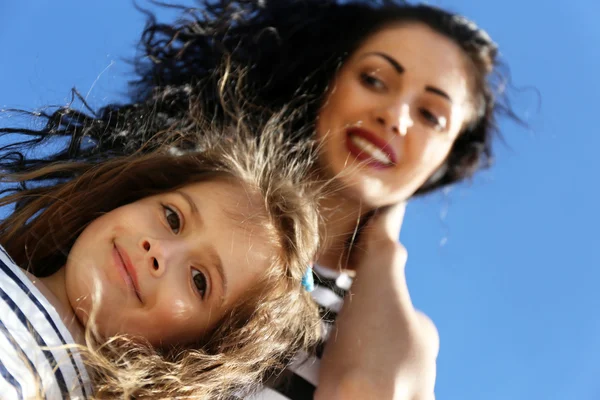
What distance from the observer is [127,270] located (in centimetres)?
77

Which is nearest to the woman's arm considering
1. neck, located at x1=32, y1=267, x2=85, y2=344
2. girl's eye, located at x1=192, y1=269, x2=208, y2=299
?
girl's eye, located at x1=192, y1=269, x2=208, y2=299

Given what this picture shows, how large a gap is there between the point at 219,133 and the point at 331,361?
485 mm

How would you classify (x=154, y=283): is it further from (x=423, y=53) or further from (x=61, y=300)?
(x=423, y=53)

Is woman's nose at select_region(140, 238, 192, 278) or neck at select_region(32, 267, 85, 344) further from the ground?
woman's nose at select_region(140, 238, 192, 278)

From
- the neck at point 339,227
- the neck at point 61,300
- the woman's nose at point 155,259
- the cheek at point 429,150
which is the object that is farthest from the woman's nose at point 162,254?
the cheek at point 429,150

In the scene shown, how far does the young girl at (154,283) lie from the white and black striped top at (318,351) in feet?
0.14

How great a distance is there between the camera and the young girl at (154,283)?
708mm

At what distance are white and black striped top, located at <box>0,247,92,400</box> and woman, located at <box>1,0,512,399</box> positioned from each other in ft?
1.38

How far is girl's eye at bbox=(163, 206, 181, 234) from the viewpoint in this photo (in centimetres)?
82

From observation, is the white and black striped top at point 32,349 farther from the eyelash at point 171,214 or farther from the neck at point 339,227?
the neck at point 339,227

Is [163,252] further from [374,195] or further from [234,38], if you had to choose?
[234,38]

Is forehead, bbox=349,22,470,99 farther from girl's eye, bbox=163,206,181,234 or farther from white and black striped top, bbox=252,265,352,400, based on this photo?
girl's eye, bbox=163,206,181,234

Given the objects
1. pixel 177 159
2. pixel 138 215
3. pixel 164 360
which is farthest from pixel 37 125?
pixel 164 360

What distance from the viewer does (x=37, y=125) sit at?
1.10 metres
